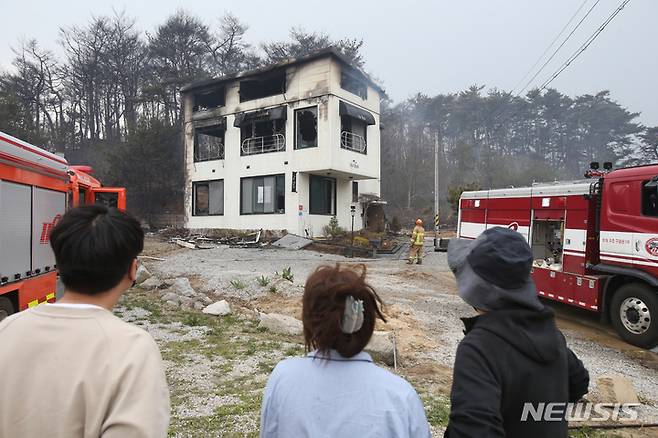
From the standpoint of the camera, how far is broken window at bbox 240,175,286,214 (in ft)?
76.0

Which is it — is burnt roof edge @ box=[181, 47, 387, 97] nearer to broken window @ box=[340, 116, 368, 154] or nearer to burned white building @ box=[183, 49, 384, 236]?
burned white building @ box=[183, 49, 384, 236]

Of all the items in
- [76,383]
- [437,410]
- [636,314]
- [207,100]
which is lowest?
[437,410]

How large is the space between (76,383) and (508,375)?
4.73 feet

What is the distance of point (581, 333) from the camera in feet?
26.4

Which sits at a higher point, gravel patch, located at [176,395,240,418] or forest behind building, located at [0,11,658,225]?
forest behind building, located at [0,11,658,225]

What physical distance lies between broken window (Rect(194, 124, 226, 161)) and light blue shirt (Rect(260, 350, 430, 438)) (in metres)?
25.0

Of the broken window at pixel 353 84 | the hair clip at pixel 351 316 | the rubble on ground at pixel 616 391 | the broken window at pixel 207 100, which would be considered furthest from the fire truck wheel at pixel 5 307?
the broken window at pixel 207 100

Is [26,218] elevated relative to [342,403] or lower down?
elevated

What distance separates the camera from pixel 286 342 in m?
6.42

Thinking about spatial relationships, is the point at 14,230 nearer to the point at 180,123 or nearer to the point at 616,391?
the point at 616,391

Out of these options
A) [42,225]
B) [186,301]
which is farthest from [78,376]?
[186,301]

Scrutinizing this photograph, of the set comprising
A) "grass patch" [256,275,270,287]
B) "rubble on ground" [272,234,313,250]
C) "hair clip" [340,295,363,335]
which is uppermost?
"hair clip" [340,295,363,335]

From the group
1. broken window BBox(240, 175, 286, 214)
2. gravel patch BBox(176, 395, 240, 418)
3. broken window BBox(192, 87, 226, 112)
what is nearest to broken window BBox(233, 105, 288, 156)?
broken window BBox(240, 175, 286, 214)

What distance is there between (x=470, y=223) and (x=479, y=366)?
10.4 metres
